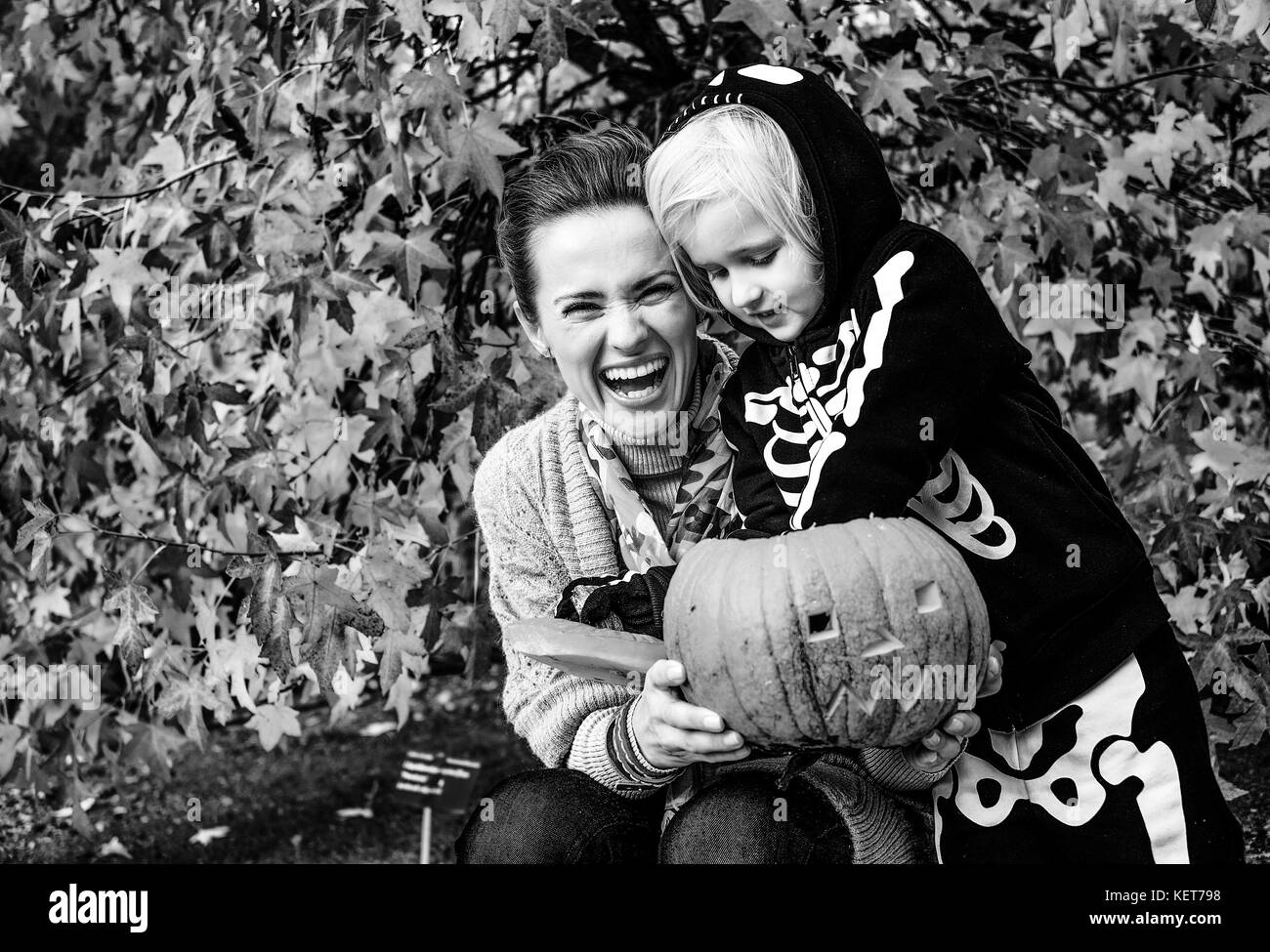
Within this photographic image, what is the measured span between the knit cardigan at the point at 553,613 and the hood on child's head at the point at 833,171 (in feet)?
1.40

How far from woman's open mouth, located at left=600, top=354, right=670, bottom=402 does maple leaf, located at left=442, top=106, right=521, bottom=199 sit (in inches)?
20.6

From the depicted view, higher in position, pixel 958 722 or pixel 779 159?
pixel 779 159

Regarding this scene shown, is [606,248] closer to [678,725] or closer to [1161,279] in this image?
[678,725]

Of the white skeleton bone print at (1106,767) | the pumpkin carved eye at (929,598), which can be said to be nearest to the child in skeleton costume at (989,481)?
the white skeleton bone print at (1106,767)

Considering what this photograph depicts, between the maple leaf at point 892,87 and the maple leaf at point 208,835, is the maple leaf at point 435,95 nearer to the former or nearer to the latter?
the maple leaf at point 892,87

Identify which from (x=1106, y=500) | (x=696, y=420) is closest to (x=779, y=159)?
(x=696, y=420)

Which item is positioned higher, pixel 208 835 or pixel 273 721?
pixel 273 721

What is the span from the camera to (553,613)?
6.80 ft

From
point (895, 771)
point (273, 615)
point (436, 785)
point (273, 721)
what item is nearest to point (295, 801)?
point (436, 785)

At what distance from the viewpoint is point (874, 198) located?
1.75m

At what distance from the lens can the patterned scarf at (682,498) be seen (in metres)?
2.03

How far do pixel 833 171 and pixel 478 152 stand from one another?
0.85 metres

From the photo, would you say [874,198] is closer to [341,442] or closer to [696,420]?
[696,420]
